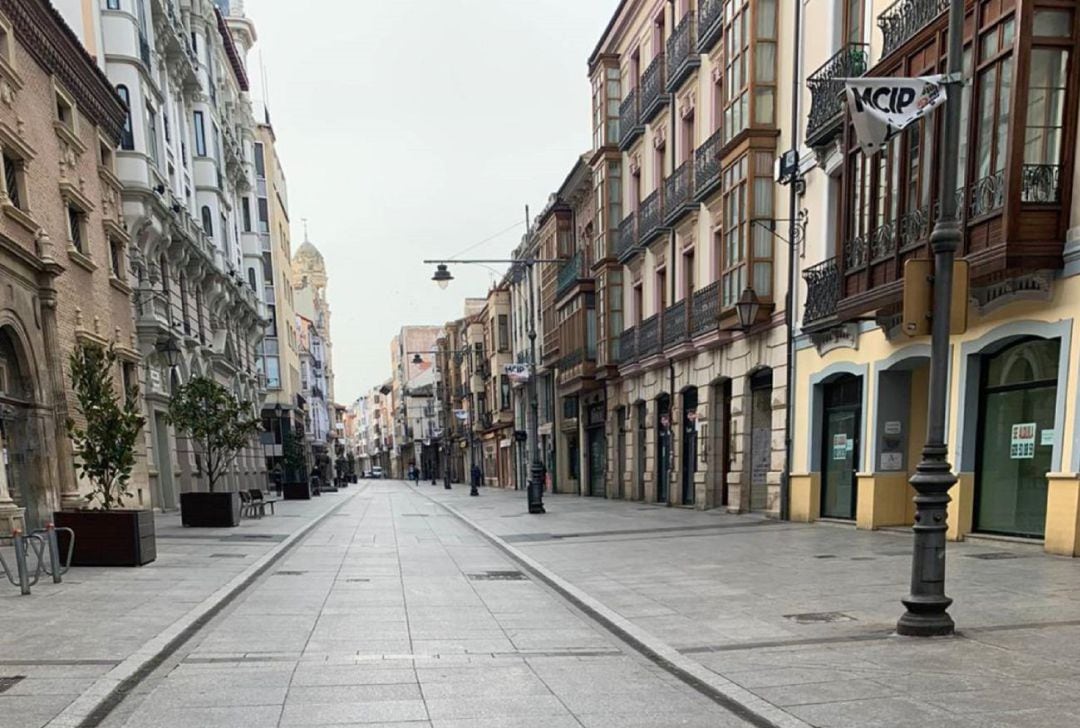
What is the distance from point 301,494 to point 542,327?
50.9ft

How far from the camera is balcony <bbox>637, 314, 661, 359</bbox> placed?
23188 mm

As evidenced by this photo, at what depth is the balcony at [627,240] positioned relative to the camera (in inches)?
1000

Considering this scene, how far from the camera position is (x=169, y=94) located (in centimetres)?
2639

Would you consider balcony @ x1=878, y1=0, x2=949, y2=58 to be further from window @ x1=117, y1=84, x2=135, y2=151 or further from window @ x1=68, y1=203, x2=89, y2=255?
window @ x1=117, y1=84, x2=135, y2=151

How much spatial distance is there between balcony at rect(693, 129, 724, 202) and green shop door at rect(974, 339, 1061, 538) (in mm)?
9400

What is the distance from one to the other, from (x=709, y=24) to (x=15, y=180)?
16609 mm

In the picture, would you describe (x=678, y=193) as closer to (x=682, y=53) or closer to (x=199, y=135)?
(x=682, y=53)

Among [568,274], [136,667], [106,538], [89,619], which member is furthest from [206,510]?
[568,274]

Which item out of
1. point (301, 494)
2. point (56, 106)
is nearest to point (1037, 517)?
point (56, 106)

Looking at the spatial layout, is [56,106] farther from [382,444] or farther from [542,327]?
[382,444]

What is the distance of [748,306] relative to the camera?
54.0 feet

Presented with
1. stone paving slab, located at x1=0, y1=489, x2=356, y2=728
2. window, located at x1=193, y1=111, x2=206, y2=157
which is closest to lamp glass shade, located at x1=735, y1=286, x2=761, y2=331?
stone paving slab, located at x1=0, y1=489, x2=356, y2=728

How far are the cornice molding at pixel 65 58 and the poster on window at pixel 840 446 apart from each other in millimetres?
18167

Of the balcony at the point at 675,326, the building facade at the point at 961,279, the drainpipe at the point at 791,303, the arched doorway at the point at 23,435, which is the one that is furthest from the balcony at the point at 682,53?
the arched doorway at the point at 23,435
